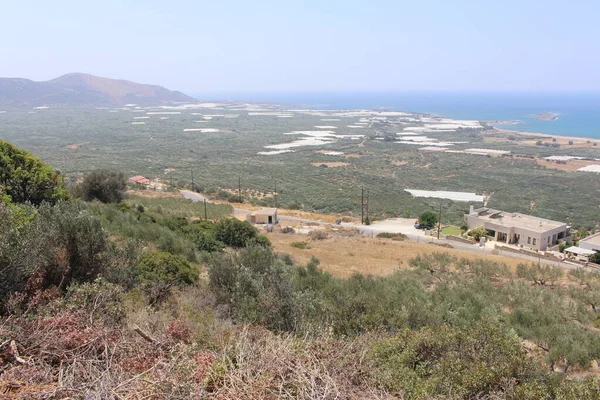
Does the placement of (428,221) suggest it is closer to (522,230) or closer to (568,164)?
(522,230)

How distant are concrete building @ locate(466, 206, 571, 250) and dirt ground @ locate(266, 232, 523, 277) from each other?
7.36m

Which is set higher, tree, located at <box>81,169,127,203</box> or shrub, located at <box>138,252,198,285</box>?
shrub, located at <box>138,252,198,285</box>

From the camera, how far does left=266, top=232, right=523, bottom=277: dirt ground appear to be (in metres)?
16.6

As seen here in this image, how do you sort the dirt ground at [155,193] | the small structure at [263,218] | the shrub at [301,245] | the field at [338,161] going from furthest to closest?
the field at [338,161], the dirt ground at [155,193], the small structure at [263,218], the shrub at [301,245]

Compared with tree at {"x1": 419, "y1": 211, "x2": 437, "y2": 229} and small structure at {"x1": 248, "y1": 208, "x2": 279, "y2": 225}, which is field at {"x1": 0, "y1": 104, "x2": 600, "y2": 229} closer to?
tree at {"x1": 419, "y1": 211, "x2": 437, "y2": 229}

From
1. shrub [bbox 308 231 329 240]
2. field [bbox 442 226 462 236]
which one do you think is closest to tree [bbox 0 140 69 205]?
shrub [bbox 308 231 329 240]

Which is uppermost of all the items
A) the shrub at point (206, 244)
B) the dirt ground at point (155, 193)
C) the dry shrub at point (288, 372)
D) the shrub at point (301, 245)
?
the dry shrub at point (288, 372)

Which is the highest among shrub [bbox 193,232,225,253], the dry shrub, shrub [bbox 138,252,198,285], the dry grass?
the dry shrub

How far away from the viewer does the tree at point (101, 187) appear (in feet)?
83.4

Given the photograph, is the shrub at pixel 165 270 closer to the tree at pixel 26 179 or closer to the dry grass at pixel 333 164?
the tree at pixel 26 179

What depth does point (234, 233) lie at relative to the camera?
1981 cm

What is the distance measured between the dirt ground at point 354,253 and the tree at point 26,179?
9012 millimetres

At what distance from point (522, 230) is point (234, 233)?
18.7 m

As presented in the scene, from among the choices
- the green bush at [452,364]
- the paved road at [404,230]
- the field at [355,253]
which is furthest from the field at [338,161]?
the green bush at [452,364]
